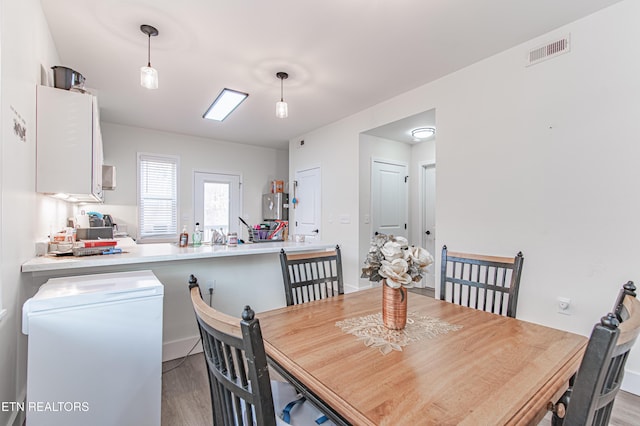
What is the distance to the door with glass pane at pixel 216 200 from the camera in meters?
5.81

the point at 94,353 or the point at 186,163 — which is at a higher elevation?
the point at 186,163

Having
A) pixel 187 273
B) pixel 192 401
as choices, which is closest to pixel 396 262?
pixel 192 401

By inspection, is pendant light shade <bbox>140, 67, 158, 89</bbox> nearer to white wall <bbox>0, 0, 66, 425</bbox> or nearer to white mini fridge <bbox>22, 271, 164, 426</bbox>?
white wall <bbox>0, 0, 66, 425</bbox>

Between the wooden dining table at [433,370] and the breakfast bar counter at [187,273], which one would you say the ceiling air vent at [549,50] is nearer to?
the wooden dining table at [433,370]

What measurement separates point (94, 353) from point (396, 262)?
1563 mm

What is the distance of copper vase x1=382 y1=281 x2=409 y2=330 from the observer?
1247 mm

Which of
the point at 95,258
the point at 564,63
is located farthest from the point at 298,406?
the point at 564,63

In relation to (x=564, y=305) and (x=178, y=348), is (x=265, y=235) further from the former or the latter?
(x=564, y=305)

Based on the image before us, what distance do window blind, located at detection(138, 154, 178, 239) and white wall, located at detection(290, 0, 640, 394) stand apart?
462 centimetres


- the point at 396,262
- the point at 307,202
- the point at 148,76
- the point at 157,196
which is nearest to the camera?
the point at 396,262

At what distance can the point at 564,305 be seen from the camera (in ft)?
7.89

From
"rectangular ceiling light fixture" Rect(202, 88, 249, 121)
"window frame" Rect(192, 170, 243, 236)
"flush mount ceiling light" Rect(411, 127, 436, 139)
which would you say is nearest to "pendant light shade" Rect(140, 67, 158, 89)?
"rectangular ceiling light fixture" Rect(202, 88, 249, 121)

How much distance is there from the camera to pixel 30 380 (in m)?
1.38

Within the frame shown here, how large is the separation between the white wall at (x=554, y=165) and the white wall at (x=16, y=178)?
11.3ft
